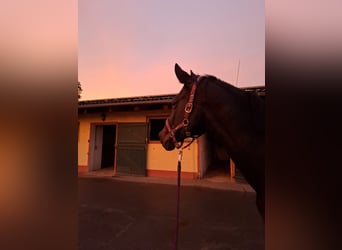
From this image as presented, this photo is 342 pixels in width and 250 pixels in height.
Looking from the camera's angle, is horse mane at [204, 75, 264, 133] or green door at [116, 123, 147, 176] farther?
green door at [116, 123, 147, 176]

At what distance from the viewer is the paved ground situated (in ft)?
8.30

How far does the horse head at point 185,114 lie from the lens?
A: 1.33 meters

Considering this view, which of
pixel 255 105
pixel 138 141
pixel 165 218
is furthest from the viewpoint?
pixel 138 141

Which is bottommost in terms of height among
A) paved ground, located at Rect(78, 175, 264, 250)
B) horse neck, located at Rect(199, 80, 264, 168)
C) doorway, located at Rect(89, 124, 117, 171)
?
paved ground, located at Rect(78, 175, 264, 250)

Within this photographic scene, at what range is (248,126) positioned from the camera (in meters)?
1.20

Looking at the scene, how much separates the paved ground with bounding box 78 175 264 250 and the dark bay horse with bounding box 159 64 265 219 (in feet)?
5.76

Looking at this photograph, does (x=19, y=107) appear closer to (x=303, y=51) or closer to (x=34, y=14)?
(x=34, y=14)

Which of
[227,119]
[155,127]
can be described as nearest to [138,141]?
[155,127]

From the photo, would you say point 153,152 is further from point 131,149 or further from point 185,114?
point 185,114

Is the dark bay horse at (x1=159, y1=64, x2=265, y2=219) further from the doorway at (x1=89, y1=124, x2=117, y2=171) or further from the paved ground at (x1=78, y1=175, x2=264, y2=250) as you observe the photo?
the doorway at (x1=89, y1=124, x2=117, y2=171)

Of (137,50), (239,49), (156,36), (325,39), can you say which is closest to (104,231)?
(325,39)

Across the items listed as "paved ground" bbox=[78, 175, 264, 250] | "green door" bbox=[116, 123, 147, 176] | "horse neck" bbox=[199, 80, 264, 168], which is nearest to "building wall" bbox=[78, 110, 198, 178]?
"green door" bbox=[116, 123, 147, 176]

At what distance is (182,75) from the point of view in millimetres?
1387

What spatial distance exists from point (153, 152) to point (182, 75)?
6313mm
